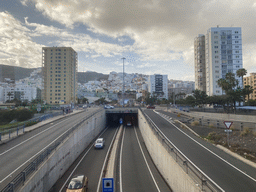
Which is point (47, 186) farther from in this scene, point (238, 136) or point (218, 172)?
point (238, 136)

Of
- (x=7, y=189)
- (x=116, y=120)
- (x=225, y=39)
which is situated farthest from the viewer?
(x=225, y=39)

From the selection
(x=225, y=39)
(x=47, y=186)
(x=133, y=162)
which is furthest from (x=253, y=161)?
(x=225, y=39)

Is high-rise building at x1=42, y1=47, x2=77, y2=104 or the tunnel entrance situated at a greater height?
high-rise building at x1=42, y1=47, x2=77, y2=104

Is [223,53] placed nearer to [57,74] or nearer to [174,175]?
[174,175]

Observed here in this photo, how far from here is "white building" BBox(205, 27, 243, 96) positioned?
256 feet

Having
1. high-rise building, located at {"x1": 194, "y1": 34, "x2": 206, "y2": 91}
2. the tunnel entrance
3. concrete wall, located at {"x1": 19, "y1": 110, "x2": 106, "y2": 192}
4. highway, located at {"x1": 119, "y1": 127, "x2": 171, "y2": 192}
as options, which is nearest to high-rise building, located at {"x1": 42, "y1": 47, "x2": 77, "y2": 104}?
the tunnel entrance

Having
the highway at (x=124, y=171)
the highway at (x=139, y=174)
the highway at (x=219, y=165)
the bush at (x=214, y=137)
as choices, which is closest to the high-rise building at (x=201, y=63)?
the highway at (x=124, y=171)

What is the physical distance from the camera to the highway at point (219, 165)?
9.83m

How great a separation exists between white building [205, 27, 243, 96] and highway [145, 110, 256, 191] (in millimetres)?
69207

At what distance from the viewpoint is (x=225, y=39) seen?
7869cm

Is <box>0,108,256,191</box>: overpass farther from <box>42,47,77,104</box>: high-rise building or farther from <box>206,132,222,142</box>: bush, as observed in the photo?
<box>42,47,77,104</box>: high-rise building

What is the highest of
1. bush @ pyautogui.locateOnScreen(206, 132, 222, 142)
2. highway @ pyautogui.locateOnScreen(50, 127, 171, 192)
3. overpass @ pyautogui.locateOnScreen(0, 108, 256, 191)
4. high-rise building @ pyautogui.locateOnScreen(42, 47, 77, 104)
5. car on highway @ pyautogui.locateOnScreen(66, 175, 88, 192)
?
high-rise building @ pyautogui.locateOnScreen(42, 47, 77, 104)

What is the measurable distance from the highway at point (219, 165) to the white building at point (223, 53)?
227ft

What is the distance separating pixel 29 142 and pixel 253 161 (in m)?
22.9
